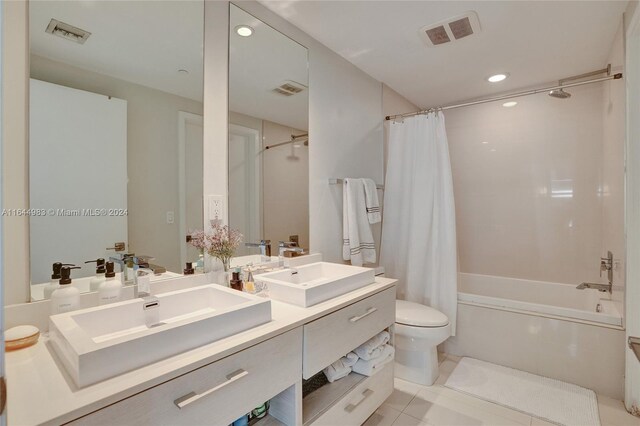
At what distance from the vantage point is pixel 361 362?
1.63 meters

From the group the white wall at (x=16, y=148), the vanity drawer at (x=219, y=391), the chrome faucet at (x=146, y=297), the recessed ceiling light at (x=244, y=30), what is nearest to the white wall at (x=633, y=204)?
the vanity drawer at (x=219, y=391)

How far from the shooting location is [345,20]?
1.97 metres

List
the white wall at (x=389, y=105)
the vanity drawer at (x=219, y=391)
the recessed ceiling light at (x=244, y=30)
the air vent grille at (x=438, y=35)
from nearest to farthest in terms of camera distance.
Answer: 1. the vanity drawer at (x=219, y=391)
2. the recessed ceiling light at (x=244, y=30)
3. the air vent grille at (x=438, y=35)
4. the white wall at (x=389, y=105)

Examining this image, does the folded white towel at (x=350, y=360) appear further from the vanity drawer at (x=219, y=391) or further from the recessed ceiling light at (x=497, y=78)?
the recessed ceiling light at (x=497, y=78)

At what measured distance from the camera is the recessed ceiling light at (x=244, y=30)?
1.72m

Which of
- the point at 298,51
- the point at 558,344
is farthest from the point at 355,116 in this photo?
the point at 558,344

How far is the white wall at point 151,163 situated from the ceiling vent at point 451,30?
5.03 feet

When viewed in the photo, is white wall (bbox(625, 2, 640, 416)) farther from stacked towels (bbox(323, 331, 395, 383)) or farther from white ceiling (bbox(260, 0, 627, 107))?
stacked towels (bbox(323, 331, 395, 383))

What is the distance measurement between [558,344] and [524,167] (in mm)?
1650

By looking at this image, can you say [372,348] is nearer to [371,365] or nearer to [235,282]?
[371,365]

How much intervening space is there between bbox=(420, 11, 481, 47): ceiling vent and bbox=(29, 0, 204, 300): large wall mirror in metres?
1.39

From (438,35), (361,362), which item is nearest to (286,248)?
(361,362)

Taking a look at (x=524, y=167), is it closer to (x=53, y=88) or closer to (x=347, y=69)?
(x=347, y=69)

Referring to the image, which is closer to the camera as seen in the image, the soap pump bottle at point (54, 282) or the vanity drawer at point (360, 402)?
the soap pump bottle at point (54, 282)
